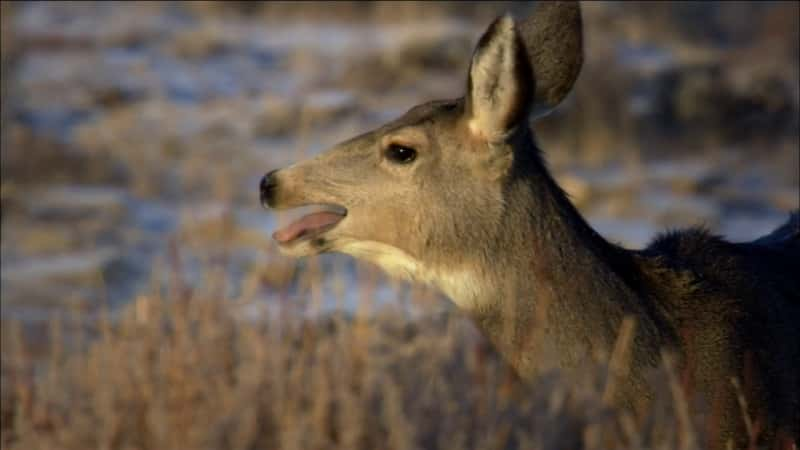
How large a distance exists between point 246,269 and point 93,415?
14.9ft

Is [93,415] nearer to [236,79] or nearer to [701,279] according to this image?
[701,279]

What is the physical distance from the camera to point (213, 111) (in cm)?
1485

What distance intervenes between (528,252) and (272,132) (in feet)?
27.1

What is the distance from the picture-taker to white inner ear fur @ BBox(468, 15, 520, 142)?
579cm

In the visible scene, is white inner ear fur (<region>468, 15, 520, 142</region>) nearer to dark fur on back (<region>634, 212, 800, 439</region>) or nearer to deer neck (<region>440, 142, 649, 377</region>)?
deer neck (<region>440, 142, 649, 377</region>)

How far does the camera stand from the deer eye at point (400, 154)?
20.9ft

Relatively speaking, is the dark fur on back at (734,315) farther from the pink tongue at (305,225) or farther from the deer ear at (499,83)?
the pink tongue at (305,225)

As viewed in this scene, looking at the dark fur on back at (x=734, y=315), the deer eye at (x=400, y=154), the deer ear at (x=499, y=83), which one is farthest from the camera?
the deer eye at (x=400, y=154)

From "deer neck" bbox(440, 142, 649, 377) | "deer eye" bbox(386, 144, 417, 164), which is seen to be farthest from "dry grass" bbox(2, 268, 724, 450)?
"deer eye" bbox(386, 144, 417, 164)

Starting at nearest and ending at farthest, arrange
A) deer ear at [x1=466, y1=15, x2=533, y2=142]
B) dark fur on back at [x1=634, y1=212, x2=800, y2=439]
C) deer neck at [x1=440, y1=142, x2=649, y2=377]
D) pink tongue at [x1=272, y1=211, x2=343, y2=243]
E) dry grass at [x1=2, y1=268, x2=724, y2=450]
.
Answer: deer ear at [x1=466, y1=15, x2=533, y2=142]
dry grass at [x1=2, y1=268, x2=724, y2=450]
deer neck at [x1=440, y1=142, x2=649, y2=377]
dark fur on back at [x1=634, y1=212, x2=800, y2=439]
pink tongue at [x1=272, y1=211, x2=343, y2=243]

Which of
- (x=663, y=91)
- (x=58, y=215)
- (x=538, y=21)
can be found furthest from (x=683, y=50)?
(x=538, y=21)

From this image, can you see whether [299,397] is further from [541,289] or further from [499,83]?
[499,83]

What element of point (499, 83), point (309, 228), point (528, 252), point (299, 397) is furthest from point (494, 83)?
point (299, 397)

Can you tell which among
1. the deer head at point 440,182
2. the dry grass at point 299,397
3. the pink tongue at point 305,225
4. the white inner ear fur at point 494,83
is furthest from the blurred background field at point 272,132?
the white inner ear fur at point 494,83
